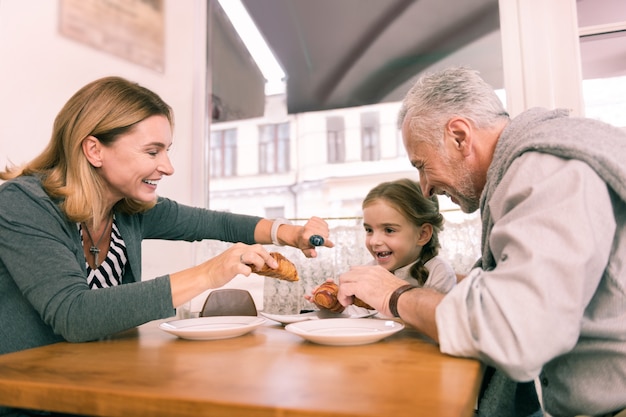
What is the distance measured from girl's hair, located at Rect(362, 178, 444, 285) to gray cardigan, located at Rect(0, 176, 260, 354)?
133cm

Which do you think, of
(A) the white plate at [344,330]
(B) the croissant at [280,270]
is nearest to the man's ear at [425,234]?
(B) the croissant at [280,270]

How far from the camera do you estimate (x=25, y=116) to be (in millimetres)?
2199

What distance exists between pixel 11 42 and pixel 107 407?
2025 millimetres

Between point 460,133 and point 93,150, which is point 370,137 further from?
point 93,150

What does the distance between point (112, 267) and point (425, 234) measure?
1447mm

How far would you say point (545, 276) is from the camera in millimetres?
829

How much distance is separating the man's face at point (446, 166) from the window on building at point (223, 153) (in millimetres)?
2006

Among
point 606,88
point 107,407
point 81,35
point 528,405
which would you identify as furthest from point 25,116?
point 606,88

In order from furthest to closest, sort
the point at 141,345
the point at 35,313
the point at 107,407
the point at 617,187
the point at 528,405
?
the point at 528,405 < the point at 35,313 < the point at 141,345 < the point at 617,187 < the point at 107,407

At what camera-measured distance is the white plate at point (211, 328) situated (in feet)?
3.87

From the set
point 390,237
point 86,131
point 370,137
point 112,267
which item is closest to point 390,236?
point 390,237

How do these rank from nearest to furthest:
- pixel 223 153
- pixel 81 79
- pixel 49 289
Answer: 1. pixel 49 289
2. pixel 81 79
3. pixel 223 153

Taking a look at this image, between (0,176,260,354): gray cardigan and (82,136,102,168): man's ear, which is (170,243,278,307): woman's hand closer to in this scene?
(0,176,260,354): gray cardigan

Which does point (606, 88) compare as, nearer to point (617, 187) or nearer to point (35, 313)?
point (617, 187)
